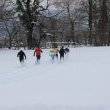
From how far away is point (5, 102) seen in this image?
15.5 meters

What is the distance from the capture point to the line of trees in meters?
60.6

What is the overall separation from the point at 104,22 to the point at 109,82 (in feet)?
153

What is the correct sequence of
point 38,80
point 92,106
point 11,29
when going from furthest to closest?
point 11,29 < point 38,80 < point 92,106

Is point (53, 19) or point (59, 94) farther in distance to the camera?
point (53, 19)

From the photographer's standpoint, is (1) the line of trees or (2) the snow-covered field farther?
(1) the line of trees

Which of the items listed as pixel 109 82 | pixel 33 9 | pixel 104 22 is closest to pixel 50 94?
pixel 109 82

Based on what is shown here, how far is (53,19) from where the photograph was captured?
6781cm

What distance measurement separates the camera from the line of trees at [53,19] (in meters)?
60.6

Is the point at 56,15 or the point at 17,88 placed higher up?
the point at 56,15

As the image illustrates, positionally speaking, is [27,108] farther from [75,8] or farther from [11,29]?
[11,29]

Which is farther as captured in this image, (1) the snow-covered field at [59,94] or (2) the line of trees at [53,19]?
(2) the line of trees at [53,19]

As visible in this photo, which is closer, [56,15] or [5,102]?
[5,102]

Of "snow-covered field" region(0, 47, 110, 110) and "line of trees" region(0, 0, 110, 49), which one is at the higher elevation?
"line of trees" region(0, 0, 110, 49)

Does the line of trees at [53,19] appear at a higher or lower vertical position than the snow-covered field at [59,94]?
higher
